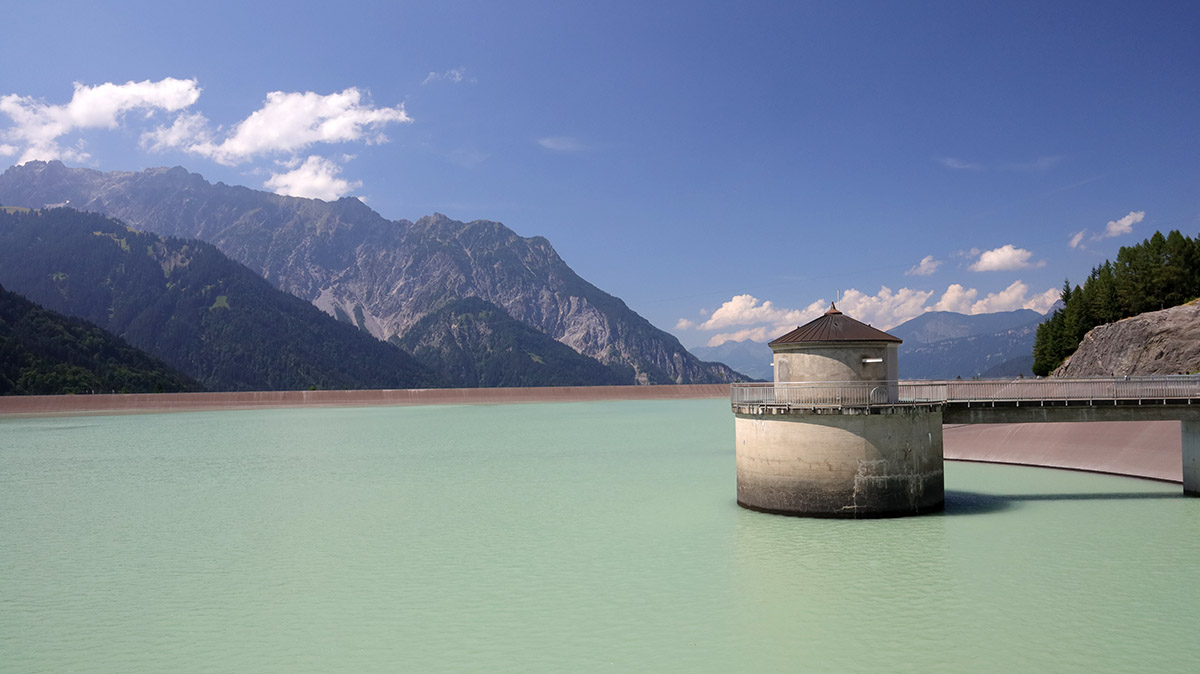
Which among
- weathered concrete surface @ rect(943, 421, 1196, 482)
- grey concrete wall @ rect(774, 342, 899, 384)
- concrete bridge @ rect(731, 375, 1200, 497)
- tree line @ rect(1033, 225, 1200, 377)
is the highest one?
tree line @ rect(1033, 225, 1200, 377)

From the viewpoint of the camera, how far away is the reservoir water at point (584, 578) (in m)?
14.6

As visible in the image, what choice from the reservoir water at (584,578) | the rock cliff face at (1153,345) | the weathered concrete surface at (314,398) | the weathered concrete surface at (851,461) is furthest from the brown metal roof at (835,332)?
the weathered concrete surface at (314,398)

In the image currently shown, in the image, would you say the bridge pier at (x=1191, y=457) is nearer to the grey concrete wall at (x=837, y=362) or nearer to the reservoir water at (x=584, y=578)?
the reservoir water at (x=584, y=578)

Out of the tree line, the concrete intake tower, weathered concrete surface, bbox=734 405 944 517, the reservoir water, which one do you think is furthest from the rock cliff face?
weathered concrete surface, bbox=734 405 944 517

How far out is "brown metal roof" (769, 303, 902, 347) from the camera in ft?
86.2

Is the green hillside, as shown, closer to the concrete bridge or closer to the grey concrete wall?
the grey concrete wall

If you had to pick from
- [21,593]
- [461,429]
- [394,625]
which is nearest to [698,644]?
[394,625]

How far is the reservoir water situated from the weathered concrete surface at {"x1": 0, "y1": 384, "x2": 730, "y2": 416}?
258 feet

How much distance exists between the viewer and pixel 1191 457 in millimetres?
29250

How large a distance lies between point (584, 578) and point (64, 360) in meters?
166

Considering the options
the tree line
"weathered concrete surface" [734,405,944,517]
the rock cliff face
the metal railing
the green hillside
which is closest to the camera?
"weathered concrete surface" [734,405,944,517]

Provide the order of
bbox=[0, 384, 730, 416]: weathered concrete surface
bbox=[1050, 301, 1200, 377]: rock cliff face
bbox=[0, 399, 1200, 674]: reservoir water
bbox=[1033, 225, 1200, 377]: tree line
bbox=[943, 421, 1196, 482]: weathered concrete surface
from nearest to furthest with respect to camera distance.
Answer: bbox=[0, 399, 1200, 674]: reservoir water, bbox=[943, 421, 1196, 482]: weathered concrete surface, bbox=[1050, 301, 1200, 377]: rock cliff face, bbox=[1033, 225, 1200, 377]: tree line, bbox=[0, 384, 730, 416]: weathered concrete surface

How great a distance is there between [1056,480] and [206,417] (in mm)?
95381

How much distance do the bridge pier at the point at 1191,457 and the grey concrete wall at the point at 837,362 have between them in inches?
470
